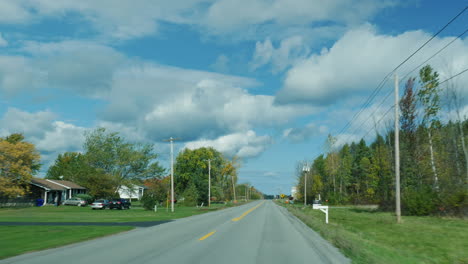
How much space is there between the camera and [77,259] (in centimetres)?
1011

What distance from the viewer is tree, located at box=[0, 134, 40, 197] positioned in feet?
166

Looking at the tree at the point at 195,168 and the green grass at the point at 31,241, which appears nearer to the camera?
the green grass at the point at 31,241

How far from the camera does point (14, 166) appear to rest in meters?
51.5

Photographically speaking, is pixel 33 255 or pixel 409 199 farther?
pixel 409 199

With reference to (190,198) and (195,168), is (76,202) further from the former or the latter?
(195,168)

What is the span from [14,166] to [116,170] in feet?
89.6

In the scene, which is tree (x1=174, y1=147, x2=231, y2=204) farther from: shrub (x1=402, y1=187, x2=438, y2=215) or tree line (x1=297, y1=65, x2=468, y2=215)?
shrub (x1=402, y1=187, x2=438, y2=215)

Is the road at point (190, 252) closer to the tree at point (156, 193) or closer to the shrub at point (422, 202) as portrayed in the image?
the shrub at point (422, 202)

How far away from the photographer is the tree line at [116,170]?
52.2 m


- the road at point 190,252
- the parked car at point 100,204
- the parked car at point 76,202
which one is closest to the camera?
the road at point 190,252

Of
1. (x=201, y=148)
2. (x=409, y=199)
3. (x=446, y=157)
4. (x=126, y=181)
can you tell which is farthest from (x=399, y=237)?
(x=201, y=148)

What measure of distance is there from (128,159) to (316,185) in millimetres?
41447

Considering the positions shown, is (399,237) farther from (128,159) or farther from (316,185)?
(316,185)

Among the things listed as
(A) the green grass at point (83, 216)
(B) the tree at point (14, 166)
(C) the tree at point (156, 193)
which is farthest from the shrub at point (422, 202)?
(B) the tree at point (14, 166)
